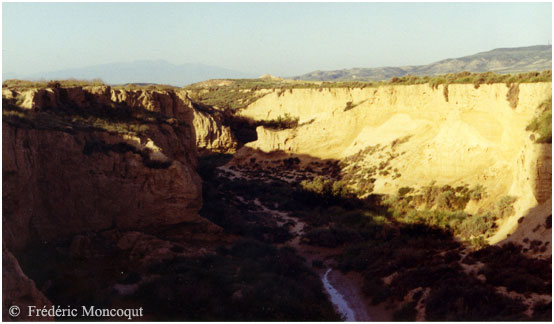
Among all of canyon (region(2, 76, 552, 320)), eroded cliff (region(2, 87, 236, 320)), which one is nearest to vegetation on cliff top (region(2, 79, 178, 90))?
canyon (region(2, 76, 552, 320))

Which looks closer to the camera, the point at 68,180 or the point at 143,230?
the point at 68,180

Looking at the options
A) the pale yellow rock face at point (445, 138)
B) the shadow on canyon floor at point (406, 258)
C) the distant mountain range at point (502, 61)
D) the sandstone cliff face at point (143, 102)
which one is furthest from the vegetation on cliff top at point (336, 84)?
the distant mountain range at point (502, 61)

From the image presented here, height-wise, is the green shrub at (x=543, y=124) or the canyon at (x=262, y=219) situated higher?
Answer: the green shrub at (x=543, y=124)

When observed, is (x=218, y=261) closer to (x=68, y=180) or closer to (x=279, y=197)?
(x=68, y=180)

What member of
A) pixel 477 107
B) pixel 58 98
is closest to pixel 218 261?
pixel 58 98

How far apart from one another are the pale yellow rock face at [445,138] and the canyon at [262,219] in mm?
95

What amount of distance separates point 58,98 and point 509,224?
1849 centimetres

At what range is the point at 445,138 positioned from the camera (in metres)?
26.7

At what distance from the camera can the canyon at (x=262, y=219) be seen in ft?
39.1

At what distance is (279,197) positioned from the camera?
28.8 metres

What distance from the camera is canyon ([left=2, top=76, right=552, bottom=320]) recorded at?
11.9 meters

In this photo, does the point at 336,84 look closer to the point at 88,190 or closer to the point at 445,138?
the point at 445,138

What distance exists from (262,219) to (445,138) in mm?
11718

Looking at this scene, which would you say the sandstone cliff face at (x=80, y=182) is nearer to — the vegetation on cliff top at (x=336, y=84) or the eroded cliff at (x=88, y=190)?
the eroded cliff at (x=88, y=190)
